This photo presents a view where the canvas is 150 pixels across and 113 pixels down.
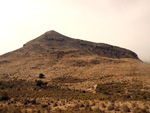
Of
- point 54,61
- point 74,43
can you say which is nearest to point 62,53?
point 54,61

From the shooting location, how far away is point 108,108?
11969 millimetres

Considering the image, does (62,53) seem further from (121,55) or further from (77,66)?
(121,55)

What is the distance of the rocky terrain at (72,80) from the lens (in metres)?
13.6

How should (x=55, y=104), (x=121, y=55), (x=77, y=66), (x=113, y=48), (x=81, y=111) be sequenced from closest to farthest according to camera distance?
(x=81, y=111)
(x=55, y=104)
(x=77, y=66)
(x=121, y=55)
(x=113, y=48)

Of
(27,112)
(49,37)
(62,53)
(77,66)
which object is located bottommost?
(27,112)

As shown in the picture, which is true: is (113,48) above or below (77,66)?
above

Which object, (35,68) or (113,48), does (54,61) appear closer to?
(35,68)

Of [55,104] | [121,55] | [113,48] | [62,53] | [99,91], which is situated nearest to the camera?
[55,104]

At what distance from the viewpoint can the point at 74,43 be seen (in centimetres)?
9119

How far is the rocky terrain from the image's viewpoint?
13.6 m

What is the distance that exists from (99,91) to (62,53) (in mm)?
39795

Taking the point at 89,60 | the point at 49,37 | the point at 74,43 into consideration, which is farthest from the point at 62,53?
the point at 49,37

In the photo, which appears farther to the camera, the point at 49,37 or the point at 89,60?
the point at 49,37

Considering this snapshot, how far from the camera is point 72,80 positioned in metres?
29.5
